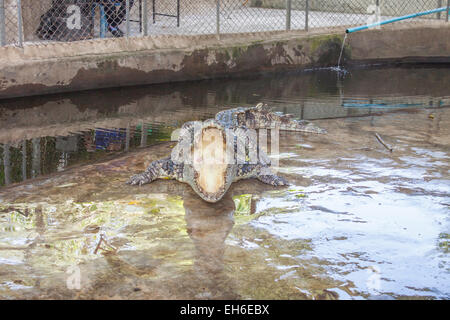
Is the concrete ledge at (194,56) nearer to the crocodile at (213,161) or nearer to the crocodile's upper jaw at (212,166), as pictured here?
the crocodile at (213,161)

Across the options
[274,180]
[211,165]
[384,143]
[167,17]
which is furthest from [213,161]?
[167,17]

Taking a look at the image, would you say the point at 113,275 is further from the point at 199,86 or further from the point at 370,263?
the point at 199,86

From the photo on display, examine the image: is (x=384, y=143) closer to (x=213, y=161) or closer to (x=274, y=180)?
(x=274, y=180)

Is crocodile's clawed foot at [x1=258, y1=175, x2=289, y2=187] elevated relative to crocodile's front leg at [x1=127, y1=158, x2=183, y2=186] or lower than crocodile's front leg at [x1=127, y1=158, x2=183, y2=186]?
lower

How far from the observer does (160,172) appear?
5121mm

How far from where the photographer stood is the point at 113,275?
3.29 meters

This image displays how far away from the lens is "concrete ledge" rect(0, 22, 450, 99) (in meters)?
8.33

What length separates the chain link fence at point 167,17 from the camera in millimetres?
9398

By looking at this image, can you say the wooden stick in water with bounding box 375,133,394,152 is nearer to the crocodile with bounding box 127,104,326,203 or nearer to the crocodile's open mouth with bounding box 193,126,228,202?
the crocodile with bounding box 127,104,326,203

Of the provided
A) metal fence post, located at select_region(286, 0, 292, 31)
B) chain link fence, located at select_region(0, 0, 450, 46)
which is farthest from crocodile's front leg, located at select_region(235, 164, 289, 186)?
metal fence post, located at select_region(286, 0, 292, 31)

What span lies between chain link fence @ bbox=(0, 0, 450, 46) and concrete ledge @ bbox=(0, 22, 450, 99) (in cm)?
33

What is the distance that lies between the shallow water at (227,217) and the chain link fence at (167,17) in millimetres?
2292
